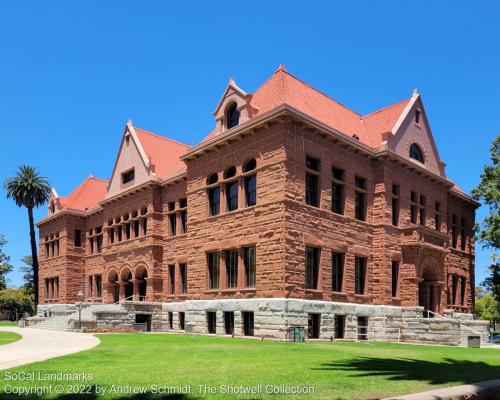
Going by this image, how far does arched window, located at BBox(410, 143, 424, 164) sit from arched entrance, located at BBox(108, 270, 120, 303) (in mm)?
25942

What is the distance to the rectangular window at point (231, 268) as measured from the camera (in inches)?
1145

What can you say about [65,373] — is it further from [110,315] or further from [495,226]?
[495,226]

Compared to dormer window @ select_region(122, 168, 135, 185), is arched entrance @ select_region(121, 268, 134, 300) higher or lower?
lower

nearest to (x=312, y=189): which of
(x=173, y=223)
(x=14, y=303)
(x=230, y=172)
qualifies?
(x=230, y=172)

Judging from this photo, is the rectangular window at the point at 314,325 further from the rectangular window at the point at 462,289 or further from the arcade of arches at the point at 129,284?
the rectangular window at the point at 462,289

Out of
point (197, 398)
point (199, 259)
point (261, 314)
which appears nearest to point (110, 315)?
point (199, 259)

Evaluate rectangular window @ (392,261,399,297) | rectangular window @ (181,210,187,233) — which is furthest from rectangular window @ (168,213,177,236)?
rectangular window @ (392,261,399,297)

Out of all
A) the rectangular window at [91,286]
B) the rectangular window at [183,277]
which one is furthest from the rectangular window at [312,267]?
the rectangular window at [91,286]

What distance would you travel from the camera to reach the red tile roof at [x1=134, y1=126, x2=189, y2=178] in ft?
134

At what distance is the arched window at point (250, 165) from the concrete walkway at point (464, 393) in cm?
1828

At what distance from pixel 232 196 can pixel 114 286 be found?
63.0 feet

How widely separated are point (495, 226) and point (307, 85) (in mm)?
17307

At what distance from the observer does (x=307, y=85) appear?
3356 cm

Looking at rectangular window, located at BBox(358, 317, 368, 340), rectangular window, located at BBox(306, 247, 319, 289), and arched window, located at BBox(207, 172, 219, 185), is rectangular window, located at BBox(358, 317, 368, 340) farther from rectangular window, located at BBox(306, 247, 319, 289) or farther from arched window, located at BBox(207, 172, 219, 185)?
arched window, located at BBox(207, 172, 219, 185)
